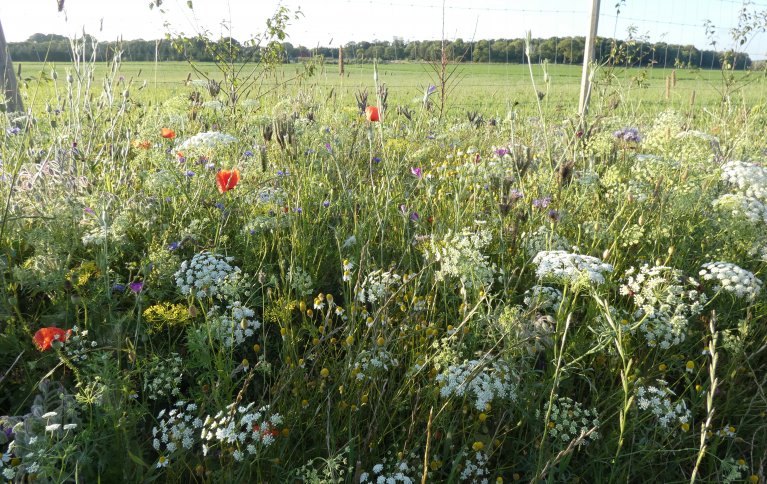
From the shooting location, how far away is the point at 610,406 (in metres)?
1.82

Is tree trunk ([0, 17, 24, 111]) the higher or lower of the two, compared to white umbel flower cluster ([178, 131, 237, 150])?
higher

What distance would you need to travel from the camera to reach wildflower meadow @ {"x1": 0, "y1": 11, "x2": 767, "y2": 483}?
1.55 m

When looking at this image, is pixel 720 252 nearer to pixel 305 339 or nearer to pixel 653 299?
pixel 653 299

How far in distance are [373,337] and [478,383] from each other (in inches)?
14.3

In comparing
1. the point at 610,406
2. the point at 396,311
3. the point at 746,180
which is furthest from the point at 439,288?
the point at 746,180

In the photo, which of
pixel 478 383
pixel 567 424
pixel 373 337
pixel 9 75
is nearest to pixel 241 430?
pixel 373 337

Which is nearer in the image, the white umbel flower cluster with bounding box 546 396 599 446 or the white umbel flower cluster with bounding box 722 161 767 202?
the white umbel flower cluster with bounding box 546 396 599 446

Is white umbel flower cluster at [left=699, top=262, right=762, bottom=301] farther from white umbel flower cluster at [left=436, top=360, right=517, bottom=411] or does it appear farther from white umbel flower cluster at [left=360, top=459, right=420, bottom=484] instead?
white umbel flower cluster at [left=360, top=459, right=420, bottom=484]

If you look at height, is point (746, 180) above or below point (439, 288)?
above

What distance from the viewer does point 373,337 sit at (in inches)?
63.6

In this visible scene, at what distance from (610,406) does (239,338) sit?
1211mm

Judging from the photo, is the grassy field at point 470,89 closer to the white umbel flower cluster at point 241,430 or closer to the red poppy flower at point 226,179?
the red poppy flower at point 226,179

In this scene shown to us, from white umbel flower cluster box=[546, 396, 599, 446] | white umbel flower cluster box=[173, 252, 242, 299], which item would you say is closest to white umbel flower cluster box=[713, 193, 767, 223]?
white umbel flower cluster box=[546, 396, 599, 446]

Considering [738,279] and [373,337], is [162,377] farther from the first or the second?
[738,279]
